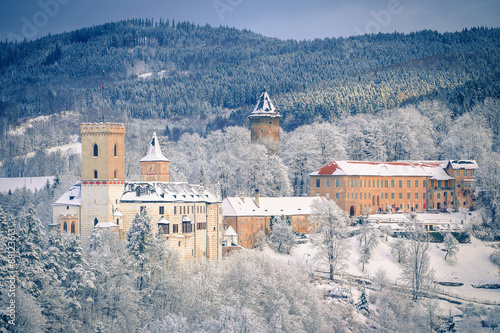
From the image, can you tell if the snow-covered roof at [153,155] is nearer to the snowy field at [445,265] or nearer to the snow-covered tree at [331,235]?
the snowy field at [445,265]

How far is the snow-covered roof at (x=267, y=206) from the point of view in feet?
316

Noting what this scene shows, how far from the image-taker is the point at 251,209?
97.9 m

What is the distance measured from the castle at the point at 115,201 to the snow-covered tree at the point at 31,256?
948 centimetres

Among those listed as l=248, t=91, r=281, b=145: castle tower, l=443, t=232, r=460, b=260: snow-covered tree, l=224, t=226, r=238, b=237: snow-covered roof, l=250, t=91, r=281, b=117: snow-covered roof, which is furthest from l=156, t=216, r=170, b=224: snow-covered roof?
l=250, t=91, r=281, b=117: snow-covered roof

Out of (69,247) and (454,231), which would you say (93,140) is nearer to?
(69,247)

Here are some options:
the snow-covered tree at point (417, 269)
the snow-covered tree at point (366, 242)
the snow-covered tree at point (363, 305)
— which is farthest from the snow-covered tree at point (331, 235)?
the snow-covered tree at point (363, 305)

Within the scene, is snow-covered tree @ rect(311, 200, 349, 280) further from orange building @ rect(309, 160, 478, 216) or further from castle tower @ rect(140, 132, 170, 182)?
castle tower @ rect(140, 132, 170, 182)

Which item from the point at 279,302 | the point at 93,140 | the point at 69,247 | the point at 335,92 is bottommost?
the point at 279,302

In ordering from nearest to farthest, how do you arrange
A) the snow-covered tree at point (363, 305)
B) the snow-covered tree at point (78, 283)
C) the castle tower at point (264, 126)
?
the snow-covered tree at point (78, 283) < the snow-covered tree at point (363, 305) < the castle tower at point (264, 126)

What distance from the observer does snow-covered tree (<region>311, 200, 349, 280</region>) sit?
8925cm

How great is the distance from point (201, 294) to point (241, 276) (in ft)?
19.8

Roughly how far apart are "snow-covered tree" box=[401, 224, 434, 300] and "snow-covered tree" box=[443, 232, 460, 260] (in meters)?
3.19

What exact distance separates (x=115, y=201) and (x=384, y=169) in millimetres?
Answer: 44787

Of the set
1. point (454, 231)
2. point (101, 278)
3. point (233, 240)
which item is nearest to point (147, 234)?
point (101, 278)
